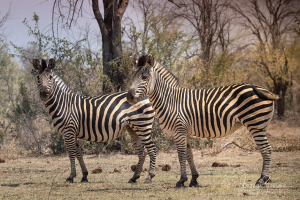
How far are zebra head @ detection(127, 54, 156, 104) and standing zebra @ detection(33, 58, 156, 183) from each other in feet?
4.17

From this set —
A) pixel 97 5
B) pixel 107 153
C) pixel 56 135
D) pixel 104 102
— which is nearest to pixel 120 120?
pixel 104 102

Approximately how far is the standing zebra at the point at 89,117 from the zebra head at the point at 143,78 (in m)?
1.27

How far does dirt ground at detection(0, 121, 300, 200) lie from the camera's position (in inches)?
189

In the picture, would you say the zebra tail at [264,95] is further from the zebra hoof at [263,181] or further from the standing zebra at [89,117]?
the standing zebra at [89,117]

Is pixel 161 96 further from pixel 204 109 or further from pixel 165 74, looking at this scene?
pixel 204 109

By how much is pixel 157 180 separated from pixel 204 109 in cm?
200

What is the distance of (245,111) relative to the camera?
5.46 meters

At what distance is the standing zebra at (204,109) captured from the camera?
17.7ft

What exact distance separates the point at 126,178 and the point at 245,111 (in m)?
3.29

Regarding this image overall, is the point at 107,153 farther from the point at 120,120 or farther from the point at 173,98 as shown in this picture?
the point at 173,98

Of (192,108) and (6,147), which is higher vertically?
(192,108)

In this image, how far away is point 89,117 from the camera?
6.68 metres

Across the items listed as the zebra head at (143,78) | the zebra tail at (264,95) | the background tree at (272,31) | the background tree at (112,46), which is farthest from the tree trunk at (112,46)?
the background tree at (272,31)

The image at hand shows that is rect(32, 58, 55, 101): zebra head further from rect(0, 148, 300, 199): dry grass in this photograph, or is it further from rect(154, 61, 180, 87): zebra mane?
rect(154, 61, 180, 87): zebra mane
